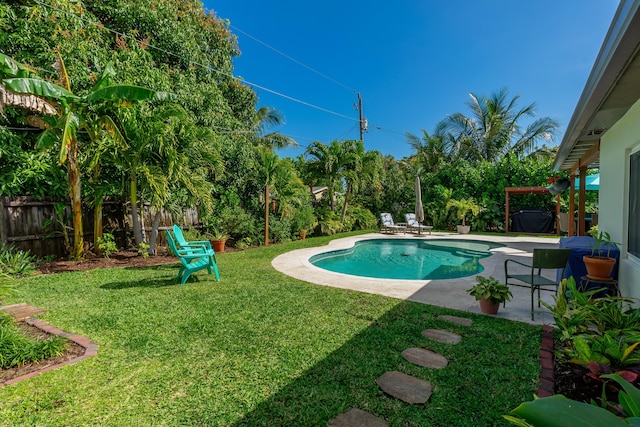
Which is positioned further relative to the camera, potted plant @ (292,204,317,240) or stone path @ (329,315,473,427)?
potted plant @ (292,204,317,240)

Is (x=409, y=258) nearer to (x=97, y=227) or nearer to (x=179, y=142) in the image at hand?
(x=179, y=142)

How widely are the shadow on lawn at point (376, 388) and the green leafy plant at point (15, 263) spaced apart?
6.92 m

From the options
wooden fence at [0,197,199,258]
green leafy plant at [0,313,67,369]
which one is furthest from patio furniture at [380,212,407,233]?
green leafy plant at [0,313,67,369]

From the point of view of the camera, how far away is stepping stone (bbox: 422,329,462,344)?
11.8 ft

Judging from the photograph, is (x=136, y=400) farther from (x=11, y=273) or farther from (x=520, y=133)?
(x=520, y=133)

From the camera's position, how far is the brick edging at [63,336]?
292cm

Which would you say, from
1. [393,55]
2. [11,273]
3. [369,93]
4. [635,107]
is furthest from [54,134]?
[369,93]

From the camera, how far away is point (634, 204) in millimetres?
3957

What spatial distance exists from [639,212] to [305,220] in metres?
11.3

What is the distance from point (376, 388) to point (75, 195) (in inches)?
344

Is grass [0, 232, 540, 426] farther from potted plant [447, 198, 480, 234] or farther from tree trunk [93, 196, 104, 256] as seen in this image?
potted plant [447, 198, 480, 234]

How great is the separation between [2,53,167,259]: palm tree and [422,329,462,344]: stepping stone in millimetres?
7257

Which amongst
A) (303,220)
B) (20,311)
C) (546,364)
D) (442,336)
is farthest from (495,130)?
(20,311)

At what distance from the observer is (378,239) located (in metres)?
14.3
